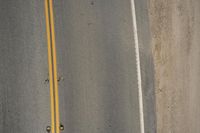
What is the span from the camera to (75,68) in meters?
7.91

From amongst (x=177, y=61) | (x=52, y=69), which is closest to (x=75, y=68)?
(x=52, y=69)

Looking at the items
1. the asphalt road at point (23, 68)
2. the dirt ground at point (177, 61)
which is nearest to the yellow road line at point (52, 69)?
the asphalt road at point (23, 68)

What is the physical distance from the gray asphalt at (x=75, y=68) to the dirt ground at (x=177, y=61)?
41 centimetres

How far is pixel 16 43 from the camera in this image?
307 inches

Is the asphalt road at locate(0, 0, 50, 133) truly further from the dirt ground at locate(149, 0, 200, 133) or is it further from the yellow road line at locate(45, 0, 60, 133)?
the dirt ground at locate(149, 0, 200, 133)

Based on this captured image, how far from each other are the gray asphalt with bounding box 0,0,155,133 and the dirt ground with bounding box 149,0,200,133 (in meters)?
0.41

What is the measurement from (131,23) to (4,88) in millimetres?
3354

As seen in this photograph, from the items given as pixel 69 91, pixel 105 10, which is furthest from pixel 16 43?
pixel 105 10

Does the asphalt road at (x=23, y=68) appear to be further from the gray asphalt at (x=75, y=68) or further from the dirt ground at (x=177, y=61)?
the dirt ground at (x=177, y=61)

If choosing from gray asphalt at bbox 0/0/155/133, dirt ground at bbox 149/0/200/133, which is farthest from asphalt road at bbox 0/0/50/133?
dirt ground at bbox 149/0/200/133

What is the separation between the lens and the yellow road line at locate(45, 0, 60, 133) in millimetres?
7562

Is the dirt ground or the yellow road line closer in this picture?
the yellow road line

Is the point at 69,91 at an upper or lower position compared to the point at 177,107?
upper

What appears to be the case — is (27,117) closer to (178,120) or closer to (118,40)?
(118,40)
